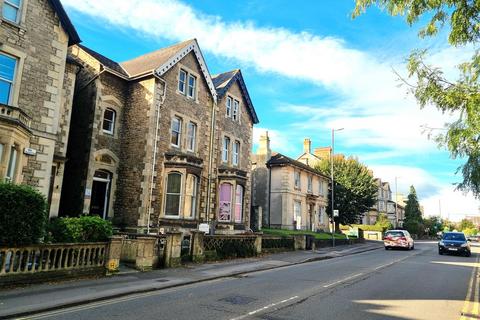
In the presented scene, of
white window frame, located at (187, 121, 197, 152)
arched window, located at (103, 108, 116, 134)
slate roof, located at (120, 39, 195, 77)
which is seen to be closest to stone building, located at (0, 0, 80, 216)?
arched window, located at (103, 108, 116, 134)

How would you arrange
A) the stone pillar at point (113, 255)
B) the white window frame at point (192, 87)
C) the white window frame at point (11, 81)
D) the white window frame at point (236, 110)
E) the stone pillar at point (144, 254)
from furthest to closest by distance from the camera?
the white window frame at point (236, 110) < the white window frame at point (192, 87) < the white window frame at point (11, 81) < the stone pillar at point (144, 254) < the stone pillar at point (113, 255)

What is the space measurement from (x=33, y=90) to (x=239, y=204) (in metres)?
16.1

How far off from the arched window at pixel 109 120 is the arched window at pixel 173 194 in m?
4.39

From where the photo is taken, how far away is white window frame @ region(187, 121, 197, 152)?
2402 cm

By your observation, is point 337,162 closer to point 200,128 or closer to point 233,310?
point 200,128

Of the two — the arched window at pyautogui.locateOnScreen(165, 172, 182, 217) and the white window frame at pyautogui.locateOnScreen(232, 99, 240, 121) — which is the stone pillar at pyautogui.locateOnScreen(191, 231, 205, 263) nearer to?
the arched window at pyautogui.locateOnScreen(165, 172, 182, 217)

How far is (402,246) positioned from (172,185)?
2091cm

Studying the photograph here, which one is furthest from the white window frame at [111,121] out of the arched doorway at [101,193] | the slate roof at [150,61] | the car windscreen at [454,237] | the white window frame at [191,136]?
the car windscreen at [454,237]

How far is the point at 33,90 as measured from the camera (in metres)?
15.6

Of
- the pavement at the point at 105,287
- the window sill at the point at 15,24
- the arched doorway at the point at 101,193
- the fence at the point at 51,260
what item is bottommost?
the pavement at the point at 105,287

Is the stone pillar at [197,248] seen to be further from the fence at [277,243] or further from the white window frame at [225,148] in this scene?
the white window frame at [225,148]

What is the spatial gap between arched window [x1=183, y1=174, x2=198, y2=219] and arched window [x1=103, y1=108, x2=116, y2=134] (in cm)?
545

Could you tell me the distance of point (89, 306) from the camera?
27.6 ft

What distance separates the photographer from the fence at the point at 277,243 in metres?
22.5
